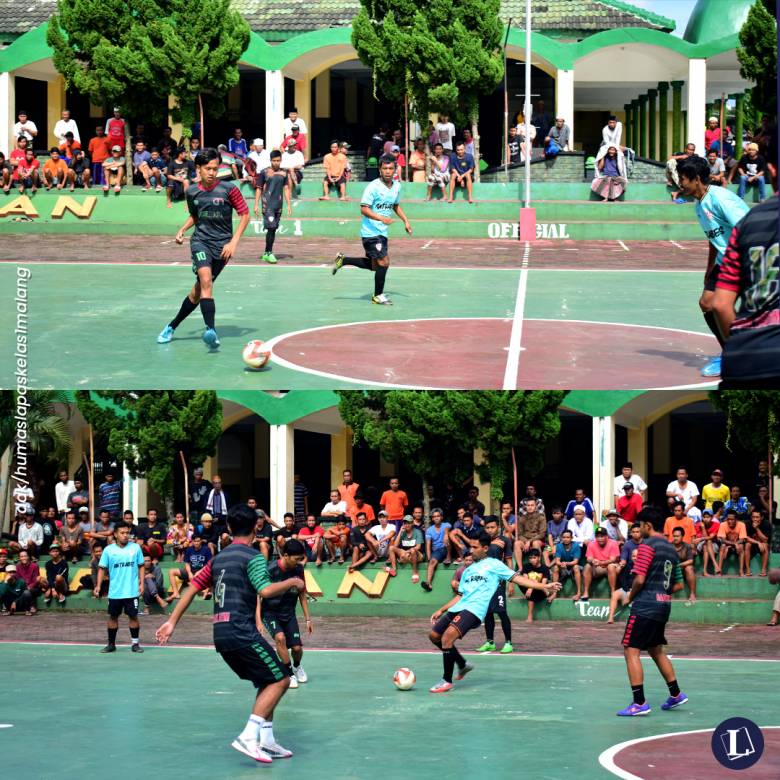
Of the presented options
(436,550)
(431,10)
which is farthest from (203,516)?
(431,10)

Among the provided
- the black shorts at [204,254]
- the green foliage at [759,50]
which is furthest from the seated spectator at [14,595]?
the green foliage at [759,50]

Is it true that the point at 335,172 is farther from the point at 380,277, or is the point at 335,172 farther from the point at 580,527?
the point at 580,527

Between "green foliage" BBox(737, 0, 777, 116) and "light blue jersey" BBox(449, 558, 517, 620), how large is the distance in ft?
79.4

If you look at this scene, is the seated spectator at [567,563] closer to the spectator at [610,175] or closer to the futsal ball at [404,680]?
the futsal ball at [404,680]

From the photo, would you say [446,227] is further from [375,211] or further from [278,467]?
[375,211]

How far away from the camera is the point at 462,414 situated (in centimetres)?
2611

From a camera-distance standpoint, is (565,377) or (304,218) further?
(304,218)

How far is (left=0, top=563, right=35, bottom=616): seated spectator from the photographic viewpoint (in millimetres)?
22047

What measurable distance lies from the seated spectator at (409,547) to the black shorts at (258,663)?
13.0m

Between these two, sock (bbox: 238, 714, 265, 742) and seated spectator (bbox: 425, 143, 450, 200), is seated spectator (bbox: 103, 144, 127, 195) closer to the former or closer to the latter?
seated spectator (bbox: 425, 143, 450, 200)

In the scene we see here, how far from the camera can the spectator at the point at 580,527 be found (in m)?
21.9

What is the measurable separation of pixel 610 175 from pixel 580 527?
13.7 m

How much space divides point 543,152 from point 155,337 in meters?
21.8

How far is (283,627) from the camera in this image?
1280cm
